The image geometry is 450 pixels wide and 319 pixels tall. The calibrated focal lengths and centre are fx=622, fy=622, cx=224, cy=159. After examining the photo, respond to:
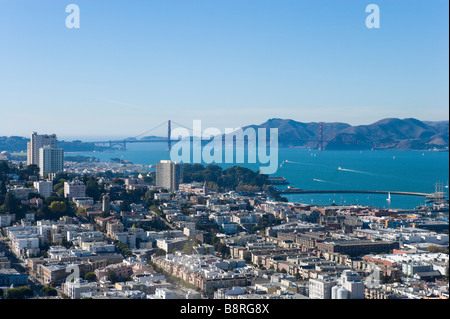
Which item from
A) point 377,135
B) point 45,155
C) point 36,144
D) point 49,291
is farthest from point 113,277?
point 377,135

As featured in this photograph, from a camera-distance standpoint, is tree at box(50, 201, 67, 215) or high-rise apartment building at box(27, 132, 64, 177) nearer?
tree at box(50, 201, 67, 215)

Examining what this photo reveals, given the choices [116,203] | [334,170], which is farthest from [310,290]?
[334,170]

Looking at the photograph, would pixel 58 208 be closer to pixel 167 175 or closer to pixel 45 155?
pixel 45 155

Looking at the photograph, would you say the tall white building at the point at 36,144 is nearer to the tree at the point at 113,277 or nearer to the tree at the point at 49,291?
the tree at the point at 113,277

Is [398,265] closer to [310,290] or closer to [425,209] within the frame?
[310,290]

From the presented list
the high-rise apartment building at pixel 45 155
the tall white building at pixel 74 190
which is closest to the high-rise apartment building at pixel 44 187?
the tall white building at pixel 74 190

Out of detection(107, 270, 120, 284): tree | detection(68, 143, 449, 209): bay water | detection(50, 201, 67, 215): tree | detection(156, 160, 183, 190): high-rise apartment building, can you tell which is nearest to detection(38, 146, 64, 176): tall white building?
detection(156, 160, 183, 190): high-rise apartment building

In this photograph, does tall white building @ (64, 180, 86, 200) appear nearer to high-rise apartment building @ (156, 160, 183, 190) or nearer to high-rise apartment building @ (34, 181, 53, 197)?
high-rise apartment building @ (34, 181, 53, 197)
